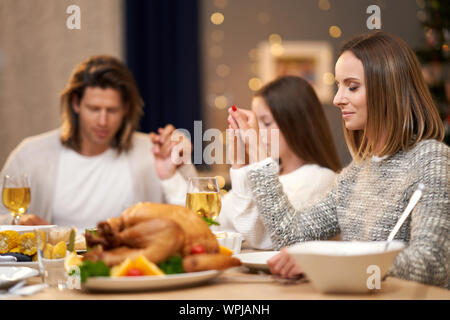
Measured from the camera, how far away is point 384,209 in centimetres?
146

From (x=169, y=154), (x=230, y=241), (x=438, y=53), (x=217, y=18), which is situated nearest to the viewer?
(x=230, y=241)

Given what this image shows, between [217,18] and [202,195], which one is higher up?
[217,18]

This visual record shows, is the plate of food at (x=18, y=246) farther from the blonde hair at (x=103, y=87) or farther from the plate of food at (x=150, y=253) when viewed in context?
the blonde hair at (x=103, y=87)

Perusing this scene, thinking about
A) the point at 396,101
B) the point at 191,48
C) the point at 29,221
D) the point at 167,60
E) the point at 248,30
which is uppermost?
the point at 248,30

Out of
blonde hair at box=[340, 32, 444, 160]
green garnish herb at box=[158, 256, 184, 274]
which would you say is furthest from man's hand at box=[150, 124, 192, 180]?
green garnish herb at box=[158, 256, 184, 274]

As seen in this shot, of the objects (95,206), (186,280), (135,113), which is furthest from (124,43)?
(186,280)

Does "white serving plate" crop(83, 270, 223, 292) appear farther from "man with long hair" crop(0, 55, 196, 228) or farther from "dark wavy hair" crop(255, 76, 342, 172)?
"man with long hair" crop(0, 55, 196, 228)

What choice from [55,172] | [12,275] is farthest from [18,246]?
[55,172]

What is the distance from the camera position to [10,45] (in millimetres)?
4340

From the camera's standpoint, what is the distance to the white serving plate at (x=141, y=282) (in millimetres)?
894

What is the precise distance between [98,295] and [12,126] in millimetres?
3774

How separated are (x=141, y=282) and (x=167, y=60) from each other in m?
3.96

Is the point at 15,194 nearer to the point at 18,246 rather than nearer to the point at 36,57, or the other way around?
the point at 18,246

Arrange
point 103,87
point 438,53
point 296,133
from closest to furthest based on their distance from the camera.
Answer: point 296,133, point 103,87, point 438,53
